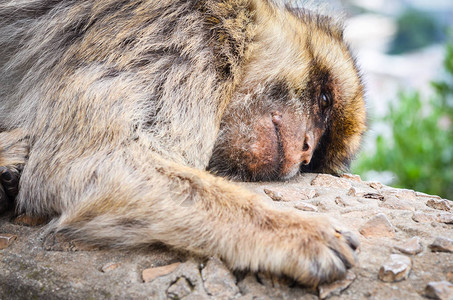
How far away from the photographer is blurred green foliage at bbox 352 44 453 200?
22.6 feet

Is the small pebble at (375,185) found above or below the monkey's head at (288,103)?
below

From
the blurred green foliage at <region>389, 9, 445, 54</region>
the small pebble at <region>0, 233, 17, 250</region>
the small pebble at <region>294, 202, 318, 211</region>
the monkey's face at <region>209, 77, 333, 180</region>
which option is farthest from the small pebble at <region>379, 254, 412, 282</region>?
the blurred green foliage at <region>389, 9, 445, 54</region>

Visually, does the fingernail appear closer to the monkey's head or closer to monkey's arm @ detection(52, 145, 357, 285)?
monkey's arm @ detection(52, 145, 357, 285)

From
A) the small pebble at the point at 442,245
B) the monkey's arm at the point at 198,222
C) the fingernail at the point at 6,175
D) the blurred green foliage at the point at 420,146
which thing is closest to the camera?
the monkey's arm at the point at 198,222

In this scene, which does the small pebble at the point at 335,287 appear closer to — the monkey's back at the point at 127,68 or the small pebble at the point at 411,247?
the small pebble at the point at 411,247

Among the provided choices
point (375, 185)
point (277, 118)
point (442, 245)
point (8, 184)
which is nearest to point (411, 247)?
point (442, 245)

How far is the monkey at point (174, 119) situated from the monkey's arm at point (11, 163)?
11 millimetres

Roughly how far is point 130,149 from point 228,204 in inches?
24.3

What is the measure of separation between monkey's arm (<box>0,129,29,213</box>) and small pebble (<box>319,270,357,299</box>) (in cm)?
186

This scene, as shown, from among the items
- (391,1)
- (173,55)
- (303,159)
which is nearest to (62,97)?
(173,55)

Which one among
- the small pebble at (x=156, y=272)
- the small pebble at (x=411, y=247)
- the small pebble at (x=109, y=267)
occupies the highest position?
the small pebble at (x=411, y=247)

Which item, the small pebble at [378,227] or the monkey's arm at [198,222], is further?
the small pebble at [378,227]

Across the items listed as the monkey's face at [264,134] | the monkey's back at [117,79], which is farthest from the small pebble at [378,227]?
the monkey's back at [117,79]

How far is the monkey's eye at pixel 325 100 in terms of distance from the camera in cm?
324
